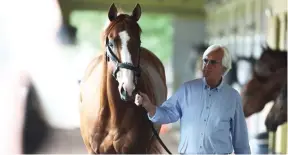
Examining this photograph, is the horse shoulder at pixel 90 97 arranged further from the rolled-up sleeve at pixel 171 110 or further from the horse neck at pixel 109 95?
the rolled-up sleeve at pixel 171 110

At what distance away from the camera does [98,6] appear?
1.02m

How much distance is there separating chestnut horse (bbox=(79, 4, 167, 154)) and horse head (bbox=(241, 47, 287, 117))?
508 mm

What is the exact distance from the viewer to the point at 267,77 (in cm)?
147

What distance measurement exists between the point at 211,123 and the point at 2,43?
536mm

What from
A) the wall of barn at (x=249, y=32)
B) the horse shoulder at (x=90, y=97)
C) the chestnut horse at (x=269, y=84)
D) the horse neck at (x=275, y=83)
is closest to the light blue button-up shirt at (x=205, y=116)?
the horse shoulder at (x=90, y=97)

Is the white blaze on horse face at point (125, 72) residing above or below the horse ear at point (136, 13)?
below

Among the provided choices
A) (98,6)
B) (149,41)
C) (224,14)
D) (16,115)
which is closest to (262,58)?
(224,14)

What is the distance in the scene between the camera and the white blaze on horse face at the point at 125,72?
0.89 meters

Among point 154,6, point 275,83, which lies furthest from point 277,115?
point 154,6

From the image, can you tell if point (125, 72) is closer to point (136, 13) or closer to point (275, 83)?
point (136, 13)

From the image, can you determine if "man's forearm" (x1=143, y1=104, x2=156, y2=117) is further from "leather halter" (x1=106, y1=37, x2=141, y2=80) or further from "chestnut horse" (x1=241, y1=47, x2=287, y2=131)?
"chestnut horse" (x1=241, y1=47, x2=287, y2=131)

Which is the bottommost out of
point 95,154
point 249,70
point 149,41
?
point 95,154

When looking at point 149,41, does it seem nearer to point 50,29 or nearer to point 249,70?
point 50,29

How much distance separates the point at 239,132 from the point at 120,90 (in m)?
0.28
